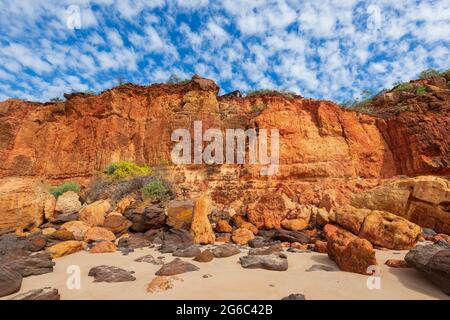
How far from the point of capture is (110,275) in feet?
13.5

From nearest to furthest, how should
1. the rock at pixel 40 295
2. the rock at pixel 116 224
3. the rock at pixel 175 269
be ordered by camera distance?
the rock at pixel 40 295, the rock at pixel 175 269, the rock at pixel 116 224

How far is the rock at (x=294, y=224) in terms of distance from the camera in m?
8.15

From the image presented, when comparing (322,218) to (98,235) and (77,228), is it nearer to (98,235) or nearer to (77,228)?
(98,235)

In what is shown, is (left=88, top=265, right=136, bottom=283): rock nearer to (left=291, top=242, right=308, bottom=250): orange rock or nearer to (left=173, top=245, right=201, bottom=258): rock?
(left=173, top=245, right=201, bottom=258): rock

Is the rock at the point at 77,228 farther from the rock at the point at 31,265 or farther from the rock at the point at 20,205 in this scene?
the rock at the point at 31,265

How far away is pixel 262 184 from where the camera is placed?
11773 millimetres

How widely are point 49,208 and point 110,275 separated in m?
6.99

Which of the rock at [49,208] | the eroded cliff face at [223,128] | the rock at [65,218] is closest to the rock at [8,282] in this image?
the rock at [65,218]

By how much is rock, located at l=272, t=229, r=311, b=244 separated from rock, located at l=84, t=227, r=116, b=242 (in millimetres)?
4676

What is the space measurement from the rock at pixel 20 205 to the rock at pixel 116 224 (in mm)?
2437

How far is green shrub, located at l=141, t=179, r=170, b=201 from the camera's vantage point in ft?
35.2

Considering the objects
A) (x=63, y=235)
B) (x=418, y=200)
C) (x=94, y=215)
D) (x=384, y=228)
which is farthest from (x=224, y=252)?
(x=418, y=200)

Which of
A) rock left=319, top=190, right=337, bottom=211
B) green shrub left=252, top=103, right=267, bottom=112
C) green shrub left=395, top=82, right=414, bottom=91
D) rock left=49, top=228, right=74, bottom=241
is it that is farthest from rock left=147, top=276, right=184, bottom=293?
green shrub left=395, top=82, right=414, bottom=91
